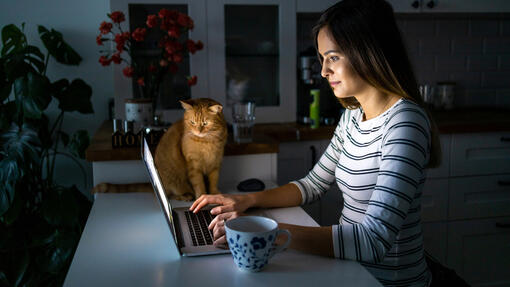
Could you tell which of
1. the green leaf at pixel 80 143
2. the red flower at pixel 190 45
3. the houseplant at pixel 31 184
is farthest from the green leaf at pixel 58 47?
the red flower at pixel 190 45

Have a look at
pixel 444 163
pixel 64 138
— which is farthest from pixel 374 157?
pixel 64 138

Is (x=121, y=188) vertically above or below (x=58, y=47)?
below

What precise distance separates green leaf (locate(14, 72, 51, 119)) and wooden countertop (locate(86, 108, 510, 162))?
Answer: 0.27m

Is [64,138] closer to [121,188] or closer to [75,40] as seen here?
[75,40]

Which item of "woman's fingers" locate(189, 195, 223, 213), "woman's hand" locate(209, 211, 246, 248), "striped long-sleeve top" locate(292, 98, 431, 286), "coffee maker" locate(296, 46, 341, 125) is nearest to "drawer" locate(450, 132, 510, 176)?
"coffee maker" locate(296, 46, 341, 125)

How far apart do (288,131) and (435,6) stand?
3.60 ft

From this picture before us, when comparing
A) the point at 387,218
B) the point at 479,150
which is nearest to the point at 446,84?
the point at 479,150

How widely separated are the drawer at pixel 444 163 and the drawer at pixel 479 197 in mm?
63

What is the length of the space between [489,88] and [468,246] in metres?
1.12

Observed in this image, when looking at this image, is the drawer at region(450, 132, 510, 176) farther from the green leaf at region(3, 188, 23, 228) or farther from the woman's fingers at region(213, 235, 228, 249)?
the green leaf at region(3, 188, 23, 228)

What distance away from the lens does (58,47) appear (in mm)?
2273

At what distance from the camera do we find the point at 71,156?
247cm

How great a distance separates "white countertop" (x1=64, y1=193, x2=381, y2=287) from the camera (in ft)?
2.72

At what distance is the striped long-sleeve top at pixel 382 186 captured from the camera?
951 millimetres
